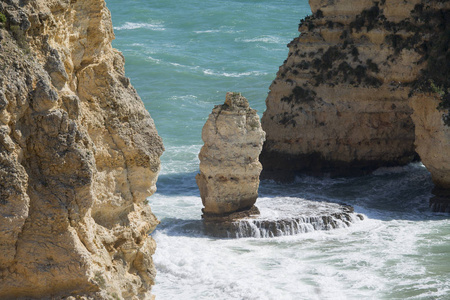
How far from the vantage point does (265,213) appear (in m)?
26.6

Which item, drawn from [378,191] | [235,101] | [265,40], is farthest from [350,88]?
[265,40]

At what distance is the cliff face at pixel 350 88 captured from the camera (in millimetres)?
32594

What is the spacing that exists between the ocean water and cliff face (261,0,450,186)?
1.35m

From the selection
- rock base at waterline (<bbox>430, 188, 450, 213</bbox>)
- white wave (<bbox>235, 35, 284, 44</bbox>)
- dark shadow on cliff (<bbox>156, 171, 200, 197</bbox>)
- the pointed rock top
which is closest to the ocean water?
dark shadow on cliff (<bbox>156, 171, 200, 197</bbox>)

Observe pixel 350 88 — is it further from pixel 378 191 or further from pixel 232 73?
pixel 232 73

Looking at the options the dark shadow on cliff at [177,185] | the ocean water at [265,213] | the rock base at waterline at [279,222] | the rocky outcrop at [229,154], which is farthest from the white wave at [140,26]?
the rocky outcrop at [229,154]

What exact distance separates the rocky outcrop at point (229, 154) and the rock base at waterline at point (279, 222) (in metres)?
0.54

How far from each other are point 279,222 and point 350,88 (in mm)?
10553

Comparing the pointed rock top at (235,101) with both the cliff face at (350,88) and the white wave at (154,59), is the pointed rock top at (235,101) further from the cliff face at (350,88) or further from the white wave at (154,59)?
the white wave at (154,59)

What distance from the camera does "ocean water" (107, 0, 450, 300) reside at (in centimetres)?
1956

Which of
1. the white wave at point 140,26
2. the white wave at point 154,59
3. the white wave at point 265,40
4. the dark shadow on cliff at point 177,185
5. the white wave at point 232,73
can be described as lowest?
the dark shadow on cliff at point 177,185

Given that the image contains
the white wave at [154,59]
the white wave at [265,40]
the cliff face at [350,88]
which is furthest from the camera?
the white wave at [265,40]

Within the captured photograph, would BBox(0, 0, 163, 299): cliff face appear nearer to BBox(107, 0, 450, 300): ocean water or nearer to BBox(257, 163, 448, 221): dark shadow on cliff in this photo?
BBox(107, 0, 450, 300): ocean water

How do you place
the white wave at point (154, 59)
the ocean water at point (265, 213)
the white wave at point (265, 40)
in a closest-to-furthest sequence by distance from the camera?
the ocean water at point (265, 213), the white wave at point (154, 59), the white wave at point (265, 40)
